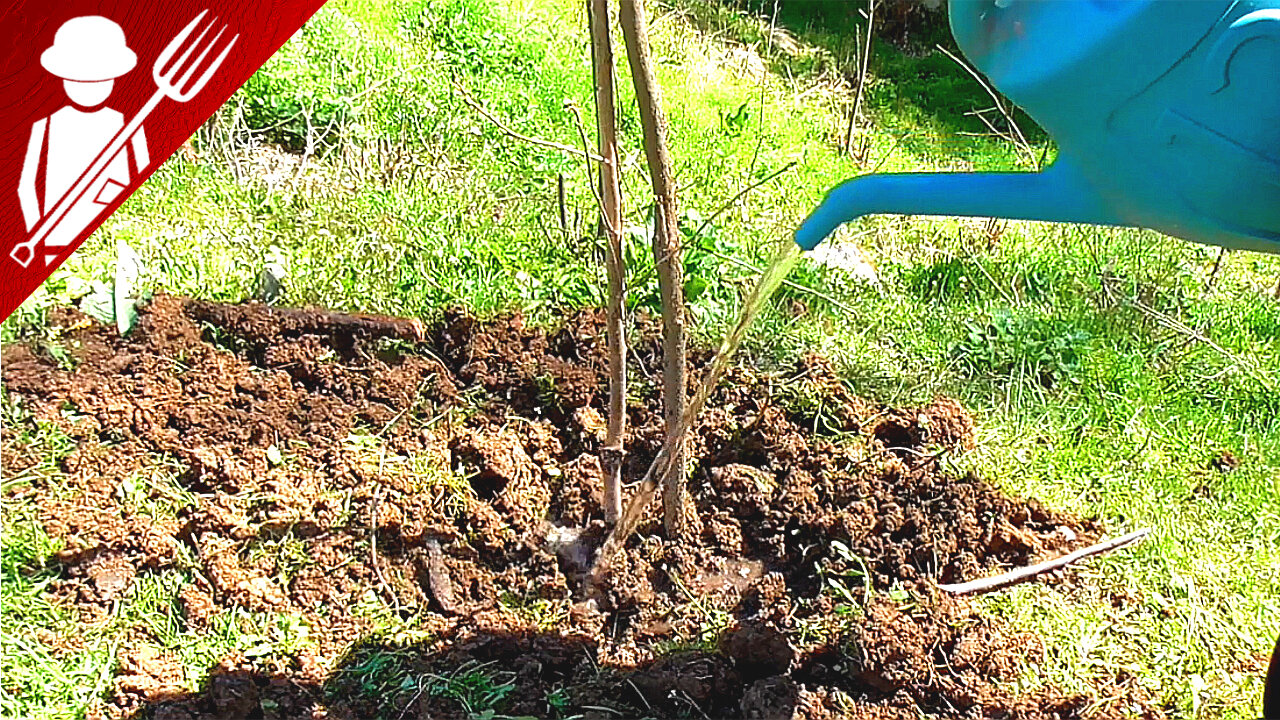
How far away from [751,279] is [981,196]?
1.73 meters

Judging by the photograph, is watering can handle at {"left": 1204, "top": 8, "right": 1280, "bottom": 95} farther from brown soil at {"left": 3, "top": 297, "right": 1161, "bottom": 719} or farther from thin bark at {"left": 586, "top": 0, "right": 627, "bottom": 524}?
brown soil at {"left": 3, "top": 297, "right": 1161, "bottom": 719}

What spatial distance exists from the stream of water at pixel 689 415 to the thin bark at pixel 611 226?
0.05 m

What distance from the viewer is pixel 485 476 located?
2.22 meters

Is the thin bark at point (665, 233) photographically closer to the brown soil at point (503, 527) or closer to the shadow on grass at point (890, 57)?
the brown soil at point (503, 527)

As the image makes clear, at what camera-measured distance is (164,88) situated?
0.97 metres

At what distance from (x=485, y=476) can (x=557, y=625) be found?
0.37 m

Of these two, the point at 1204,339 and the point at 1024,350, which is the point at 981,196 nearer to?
the point at 1024,350

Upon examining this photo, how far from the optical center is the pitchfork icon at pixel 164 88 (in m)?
0.95

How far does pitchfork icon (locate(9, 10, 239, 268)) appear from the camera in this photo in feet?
3.11

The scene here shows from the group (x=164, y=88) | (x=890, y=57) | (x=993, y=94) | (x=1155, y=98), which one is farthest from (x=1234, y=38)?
(x=890, y=57)

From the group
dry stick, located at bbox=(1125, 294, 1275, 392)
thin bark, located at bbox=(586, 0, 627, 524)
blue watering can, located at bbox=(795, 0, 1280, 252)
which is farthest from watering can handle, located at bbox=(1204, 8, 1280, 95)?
dry stick, located at bbox=(1125, 294, 1275, 392)

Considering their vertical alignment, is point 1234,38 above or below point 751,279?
above

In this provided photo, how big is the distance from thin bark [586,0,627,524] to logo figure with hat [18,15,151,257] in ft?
2.64

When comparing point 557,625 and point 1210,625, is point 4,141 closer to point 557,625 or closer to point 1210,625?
point 557,625
